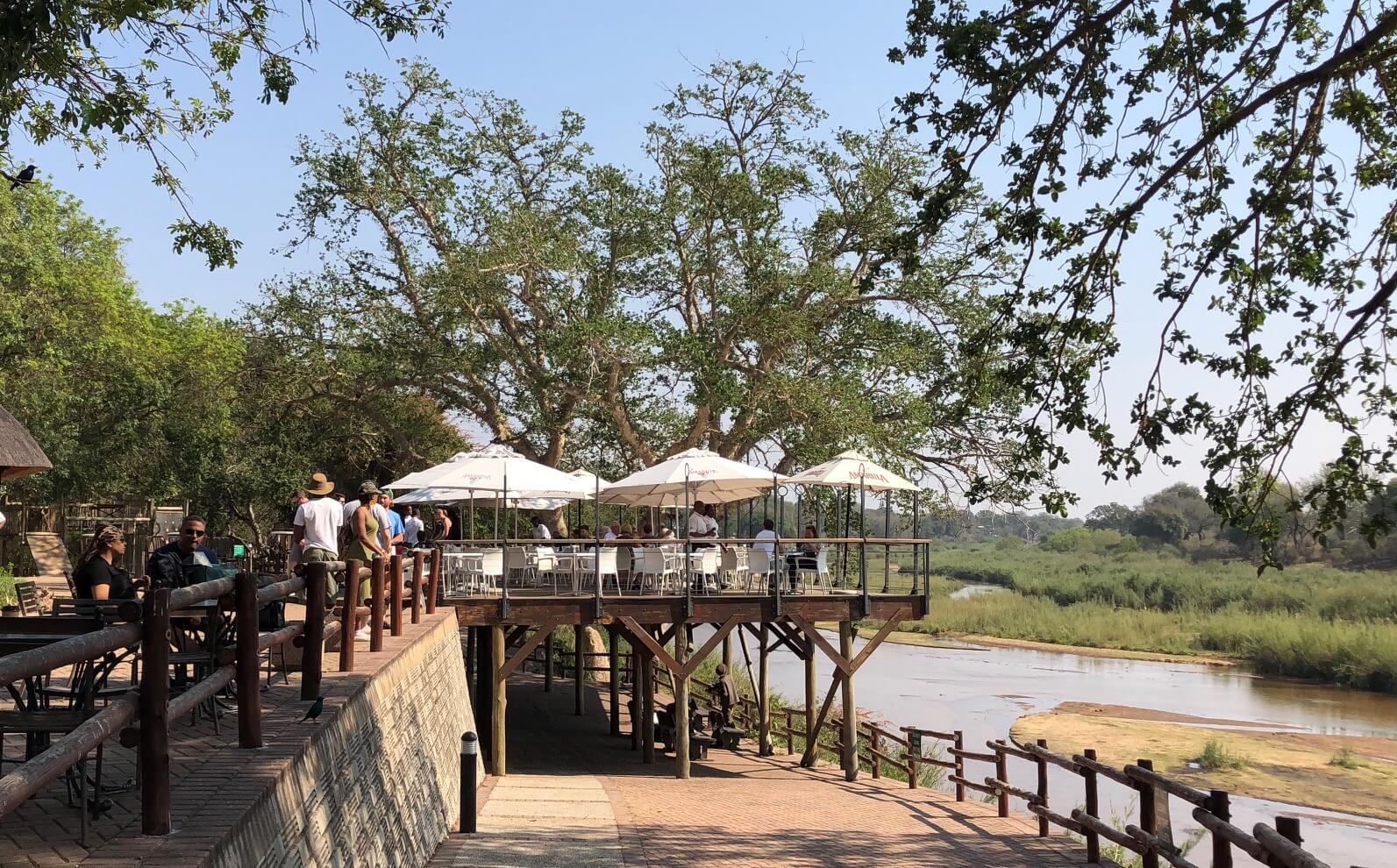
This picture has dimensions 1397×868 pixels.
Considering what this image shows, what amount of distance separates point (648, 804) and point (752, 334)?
12.5 metres

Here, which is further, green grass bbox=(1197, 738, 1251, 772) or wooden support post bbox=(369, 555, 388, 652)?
green grass bbox=(1197, 738, 1251, 772)

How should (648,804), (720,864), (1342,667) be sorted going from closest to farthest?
(720,864) → (648,804) → (1342,667)

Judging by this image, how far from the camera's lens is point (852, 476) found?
63.1 feet

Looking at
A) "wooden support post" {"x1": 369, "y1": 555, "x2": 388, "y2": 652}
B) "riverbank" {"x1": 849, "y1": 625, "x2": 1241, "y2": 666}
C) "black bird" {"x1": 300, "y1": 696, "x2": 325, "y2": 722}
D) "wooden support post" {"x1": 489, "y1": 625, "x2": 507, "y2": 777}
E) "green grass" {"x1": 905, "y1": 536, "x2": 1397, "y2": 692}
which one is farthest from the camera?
"riverbank" {"x1": 849, "y1": 625, "x2": 1241, "y2": 666}

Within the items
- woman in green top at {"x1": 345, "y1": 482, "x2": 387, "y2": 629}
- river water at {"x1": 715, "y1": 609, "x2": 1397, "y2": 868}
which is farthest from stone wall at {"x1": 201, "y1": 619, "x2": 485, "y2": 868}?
river water at {"x1": 715, "y1": 609, "x2": 1397, "y2": 868}

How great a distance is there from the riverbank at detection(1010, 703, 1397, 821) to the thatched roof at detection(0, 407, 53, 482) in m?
23.3

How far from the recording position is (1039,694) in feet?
134

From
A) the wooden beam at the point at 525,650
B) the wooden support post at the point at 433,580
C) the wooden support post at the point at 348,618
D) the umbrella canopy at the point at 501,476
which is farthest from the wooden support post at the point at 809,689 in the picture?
the wooden support post at the point at 348,618

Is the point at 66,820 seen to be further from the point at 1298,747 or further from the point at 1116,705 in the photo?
the point at 1116,705

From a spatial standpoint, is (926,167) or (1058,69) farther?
(926,167)

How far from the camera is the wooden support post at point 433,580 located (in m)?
16.2

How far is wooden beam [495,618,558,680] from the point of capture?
1812 cm

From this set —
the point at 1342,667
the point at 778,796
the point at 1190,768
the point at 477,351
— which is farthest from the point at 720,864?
the point at 1342,667

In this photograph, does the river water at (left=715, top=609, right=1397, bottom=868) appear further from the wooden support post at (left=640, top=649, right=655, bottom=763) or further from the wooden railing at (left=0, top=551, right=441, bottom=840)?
the wooden railing at (left=0, top=551, right=441, bottom=840)
